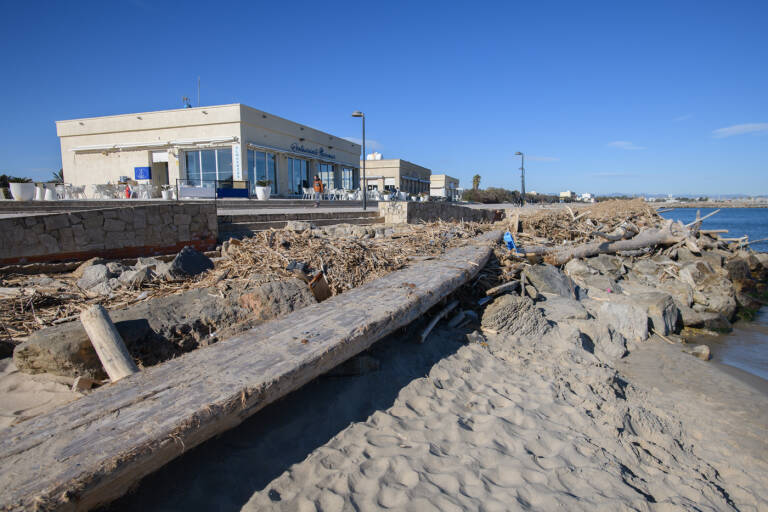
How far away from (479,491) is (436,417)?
762 millimetres

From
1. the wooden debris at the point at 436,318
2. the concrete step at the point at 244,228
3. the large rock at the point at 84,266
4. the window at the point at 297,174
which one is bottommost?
the wooden debris at the point at 436,318

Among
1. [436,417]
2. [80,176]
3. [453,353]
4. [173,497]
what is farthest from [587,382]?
[80,176]

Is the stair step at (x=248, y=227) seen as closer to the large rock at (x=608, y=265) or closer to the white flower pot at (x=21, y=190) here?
the large rock at (x=608, y=265)

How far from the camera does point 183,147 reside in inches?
906

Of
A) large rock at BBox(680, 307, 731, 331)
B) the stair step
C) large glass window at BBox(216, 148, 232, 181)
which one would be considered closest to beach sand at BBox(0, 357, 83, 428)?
the stair step

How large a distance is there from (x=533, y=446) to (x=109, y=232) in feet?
20.2

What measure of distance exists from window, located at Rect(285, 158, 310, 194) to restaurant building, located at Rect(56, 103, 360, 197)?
0.98ft

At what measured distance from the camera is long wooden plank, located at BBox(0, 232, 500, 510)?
1.66m

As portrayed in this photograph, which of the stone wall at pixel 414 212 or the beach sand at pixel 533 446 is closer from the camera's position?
the beach sand at pixel 533 446

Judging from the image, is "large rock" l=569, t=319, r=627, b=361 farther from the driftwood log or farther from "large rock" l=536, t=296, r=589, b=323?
the driftwood log

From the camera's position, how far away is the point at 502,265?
6.85 metres

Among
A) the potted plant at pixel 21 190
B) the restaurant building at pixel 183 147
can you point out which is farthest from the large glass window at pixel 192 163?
the potted plant at pixel 21 190

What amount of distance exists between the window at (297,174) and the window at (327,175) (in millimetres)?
1790

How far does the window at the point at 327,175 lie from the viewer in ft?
100.0
